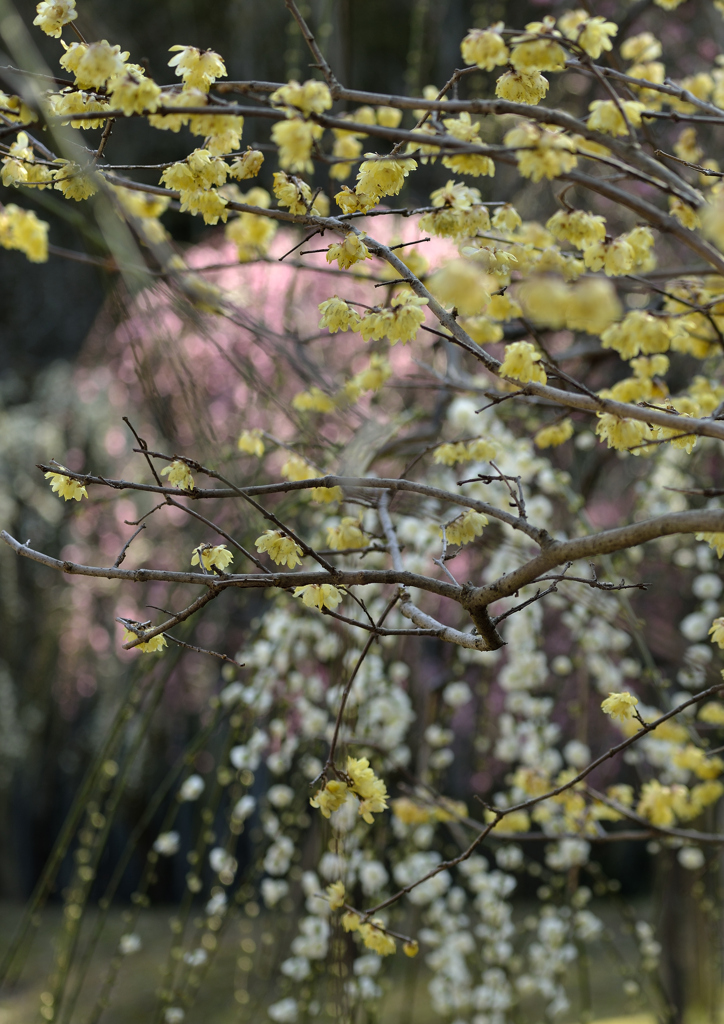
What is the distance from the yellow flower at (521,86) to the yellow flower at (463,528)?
482 mm

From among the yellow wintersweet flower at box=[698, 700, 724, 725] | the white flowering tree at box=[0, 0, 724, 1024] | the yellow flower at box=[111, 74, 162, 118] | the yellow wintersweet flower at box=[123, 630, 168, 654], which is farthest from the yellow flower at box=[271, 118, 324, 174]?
the yellow wintersweet flower at box=[698, 700, 724, 725]

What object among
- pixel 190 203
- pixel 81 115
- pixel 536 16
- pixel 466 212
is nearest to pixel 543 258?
pixel 466 212

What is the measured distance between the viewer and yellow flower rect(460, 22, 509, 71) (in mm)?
774

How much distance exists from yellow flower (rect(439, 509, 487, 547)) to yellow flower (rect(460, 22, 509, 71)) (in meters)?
0.50

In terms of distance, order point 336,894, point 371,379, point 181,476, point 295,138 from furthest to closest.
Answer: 1. point 371,379
2. point 336,894
3. point 181,476
4. point 295,138

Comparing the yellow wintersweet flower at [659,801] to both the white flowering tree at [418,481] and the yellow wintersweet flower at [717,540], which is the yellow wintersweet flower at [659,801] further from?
the yellow wintersweet flower at [717,540]

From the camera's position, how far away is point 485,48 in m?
0.78

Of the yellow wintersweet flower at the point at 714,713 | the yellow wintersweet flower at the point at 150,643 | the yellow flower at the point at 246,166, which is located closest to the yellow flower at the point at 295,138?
the yellow flower at the point at 246,166

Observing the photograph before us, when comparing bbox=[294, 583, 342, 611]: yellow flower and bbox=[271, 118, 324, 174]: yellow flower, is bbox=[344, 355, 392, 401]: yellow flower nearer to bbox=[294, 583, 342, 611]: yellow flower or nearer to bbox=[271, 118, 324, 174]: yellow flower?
bbox=[294, 583, 342, 611]: yellow flower

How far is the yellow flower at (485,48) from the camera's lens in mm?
774

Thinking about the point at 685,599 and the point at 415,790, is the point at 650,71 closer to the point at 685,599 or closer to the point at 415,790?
the point at 415,790

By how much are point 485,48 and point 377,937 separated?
1010 mm

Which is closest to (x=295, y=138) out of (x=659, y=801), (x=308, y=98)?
(x=308, y=98)

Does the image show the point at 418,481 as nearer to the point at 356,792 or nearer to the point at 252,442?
the point at 252,442
